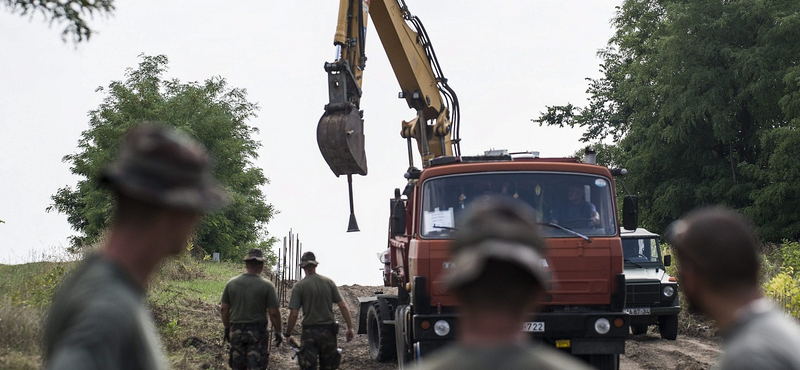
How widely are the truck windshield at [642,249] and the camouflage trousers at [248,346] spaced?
10.7 metres

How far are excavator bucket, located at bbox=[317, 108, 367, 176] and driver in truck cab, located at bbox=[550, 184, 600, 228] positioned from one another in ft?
13.6

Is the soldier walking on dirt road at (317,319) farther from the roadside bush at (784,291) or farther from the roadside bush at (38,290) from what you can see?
the roadside bush at (784,291)

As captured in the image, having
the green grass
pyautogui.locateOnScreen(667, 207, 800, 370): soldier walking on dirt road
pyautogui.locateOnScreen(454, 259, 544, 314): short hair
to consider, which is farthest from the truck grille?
pyautogui.locateOnScreen(454, 259, 544, 314): short hair

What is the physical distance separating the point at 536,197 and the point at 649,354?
20.6 ft

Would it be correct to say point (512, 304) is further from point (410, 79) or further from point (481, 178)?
point (410, 79)

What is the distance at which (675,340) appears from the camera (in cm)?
1912

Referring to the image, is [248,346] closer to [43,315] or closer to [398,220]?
[398,220]

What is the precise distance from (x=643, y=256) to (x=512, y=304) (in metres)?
18.1

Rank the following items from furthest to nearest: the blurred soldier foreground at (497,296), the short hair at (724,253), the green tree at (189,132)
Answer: the green tree at (189,132) → the short hair at (724,253) → the blurred soldier foreground at (497,296)

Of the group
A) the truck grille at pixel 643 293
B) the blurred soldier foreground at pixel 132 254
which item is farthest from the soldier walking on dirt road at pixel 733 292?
the truck grille at pixel 643 293

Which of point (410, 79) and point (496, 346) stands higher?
point (410, 79)

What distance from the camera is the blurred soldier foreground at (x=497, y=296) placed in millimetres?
2408

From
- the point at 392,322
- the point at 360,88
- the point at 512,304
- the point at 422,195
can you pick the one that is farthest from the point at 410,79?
the point at 512,304

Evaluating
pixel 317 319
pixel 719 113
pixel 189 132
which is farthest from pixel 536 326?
pixel 189 132
